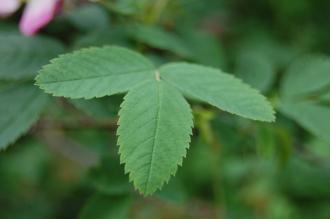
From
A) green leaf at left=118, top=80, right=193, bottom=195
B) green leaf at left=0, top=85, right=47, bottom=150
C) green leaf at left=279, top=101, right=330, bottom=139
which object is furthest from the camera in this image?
green leaf at left=279, top=101, right=330, bottom=139

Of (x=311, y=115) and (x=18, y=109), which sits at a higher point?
(x=311, y=115)

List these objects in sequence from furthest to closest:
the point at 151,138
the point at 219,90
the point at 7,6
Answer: the point at 7,6 → the point at 219,90 → the point at 151,138

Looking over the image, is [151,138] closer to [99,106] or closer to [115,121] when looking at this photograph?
[99,106]

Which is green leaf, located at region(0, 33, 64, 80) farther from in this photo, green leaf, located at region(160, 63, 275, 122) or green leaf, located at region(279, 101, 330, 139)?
green leaf, located at region(279, 101, 330, 139)

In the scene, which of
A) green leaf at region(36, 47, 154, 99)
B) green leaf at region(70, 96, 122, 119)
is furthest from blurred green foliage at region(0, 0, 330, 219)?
green leaf at region(36, 47, 154, 99)

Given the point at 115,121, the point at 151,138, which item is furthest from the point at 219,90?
the point at 115,121

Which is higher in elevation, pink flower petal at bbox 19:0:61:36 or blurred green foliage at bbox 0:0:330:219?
pink flower petal at bbox 19:0:61:36

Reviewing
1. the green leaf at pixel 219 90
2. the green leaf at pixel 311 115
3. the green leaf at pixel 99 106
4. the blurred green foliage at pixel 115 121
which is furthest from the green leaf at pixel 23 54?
the green leaf at pixel 311 115
